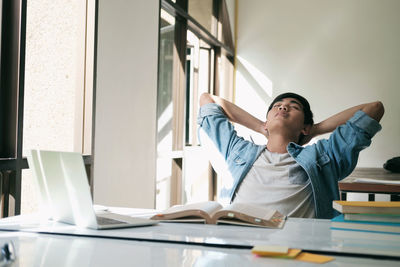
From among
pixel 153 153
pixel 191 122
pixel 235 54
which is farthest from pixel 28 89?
pixel 235 54

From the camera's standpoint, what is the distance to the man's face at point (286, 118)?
1983mm

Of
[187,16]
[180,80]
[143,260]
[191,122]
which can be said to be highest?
[187,16]

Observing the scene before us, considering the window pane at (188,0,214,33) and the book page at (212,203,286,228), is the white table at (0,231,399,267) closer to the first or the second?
the book page at (212,203,286,228)

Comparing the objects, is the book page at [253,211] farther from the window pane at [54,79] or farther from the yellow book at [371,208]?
the window pane at [54,79]

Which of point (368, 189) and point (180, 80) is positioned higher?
point (180, 80)

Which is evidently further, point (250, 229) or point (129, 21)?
point (129, 21)

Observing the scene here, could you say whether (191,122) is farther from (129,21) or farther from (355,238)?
(355,238)

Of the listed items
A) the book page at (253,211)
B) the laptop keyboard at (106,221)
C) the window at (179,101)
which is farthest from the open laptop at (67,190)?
the window at (179,101)

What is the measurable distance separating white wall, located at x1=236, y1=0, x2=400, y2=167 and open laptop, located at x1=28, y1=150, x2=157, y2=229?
174 inches

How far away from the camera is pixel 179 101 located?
359 cm

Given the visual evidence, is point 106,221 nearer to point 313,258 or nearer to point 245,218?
point 245,218

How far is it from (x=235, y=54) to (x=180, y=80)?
7.02 ft

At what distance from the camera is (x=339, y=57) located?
5.26 m

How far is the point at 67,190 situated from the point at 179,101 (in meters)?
2.53
